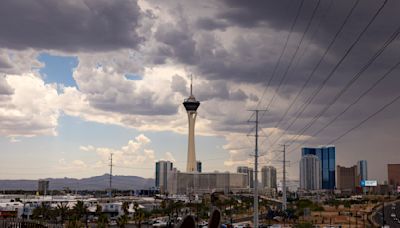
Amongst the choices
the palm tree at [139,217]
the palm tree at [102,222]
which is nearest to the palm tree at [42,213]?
the palm tree at [102,222]

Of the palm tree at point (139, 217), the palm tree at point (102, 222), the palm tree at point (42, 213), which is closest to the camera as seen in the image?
the palm tree at point (102, 222)

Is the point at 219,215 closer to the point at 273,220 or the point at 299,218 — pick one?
the point at 273,220

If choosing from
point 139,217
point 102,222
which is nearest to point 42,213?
point 102,222

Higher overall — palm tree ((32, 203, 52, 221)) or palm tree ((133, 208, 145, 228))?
palm tree ((133, 208, 145, 228))

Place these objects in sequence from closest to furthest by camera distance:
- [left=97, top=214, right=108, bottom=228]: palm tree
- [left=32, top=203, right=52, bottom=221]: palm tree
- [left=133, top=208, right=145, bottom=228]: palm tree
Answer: [left=97, top=214, right=108, bottom=228]: palm tree
[left=133, top=208, right=145, bottom=228]: palm tree
[left=32, top=203, right=52, bottom=221]: palm tree

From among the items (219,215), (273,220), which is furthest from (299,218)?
(219,215)

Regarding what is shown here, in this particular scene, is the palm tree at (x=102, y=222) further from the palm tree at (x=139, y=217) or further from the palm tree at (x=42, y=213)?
the palm tree at (x=42, y=213)

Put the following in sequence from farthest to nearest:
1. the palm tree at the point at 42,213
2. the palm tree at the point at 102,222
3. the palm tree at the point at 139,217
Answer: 1. the palm tree at the point at 42,213
2. the palm tree at the point at 139,217
3. the palm tree at the point at 102,222

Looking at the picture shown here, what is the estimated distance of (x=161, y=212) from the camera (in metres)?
167

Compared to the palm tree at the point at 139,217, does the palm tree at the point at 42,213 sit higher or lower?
lower

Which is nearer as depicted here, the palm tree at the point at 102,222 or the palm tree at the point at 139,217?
the palm tree at the point at 102,222

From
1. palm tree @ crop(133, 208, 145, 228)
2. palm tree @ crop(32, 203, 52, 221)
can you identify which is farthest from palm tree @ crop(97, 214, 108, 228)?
palm tree @ crop(32, 203, 52, 221)

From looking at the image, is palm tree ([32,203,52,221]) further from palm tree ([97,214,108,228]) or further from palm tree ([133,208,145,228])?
palm tree ([133,208,145,228])

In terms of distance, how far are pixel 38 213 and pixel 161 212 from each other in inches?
1855
